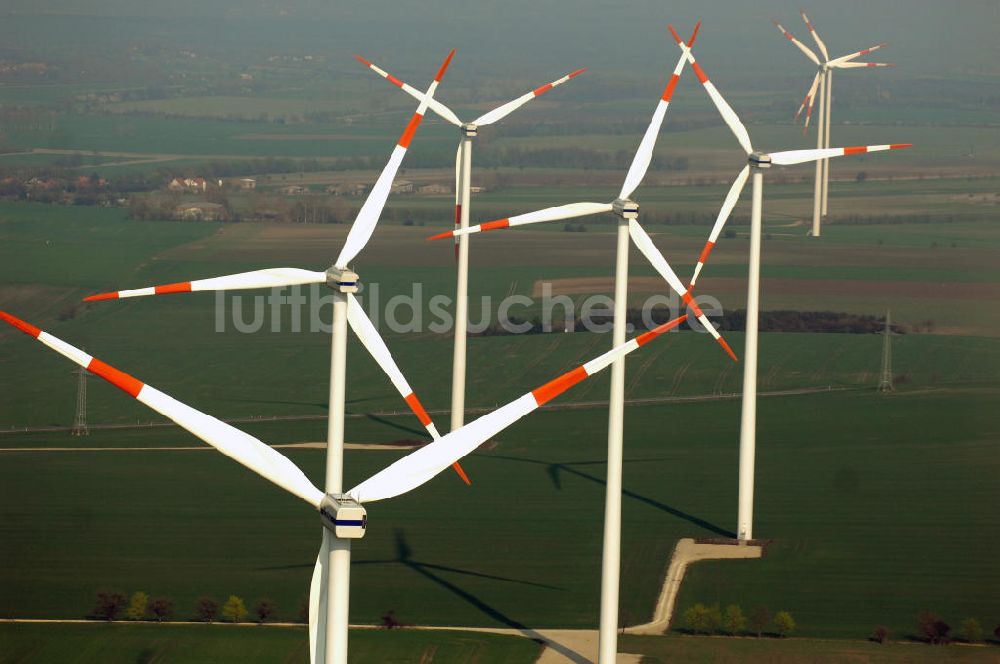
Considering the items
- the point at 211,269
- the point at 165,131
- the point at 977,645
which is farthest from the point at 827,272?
the point at 165,131

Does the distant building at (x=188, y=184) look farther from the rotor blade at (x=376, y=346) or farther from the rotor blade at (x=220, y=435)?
the rotor blade at (x=220, y=435)

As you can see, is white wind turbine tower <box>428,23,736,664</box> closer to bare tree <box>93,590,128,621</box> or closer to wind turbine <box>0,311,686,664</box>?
wind turbine <box>0,311,686,664</box>

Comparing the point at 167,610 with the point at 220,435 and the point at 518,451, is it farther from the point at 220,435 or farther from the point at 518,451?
the point at 518,451

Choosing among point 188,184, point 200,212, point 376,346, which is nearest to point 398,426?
point 376,346

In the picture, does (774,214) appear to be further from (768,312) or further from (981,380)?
(981,380)

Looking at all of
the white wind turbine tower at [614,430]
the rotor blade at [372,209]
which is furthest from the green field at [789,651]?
the rotor blade at [372,209]

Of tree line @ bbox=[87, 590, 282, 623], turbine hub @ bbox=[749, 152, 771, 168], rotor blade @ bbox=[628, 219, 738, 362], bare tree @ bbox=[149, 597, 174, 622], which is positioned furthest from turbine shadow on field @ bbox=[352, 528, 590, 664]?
turbine hub @ bbox=[749, 152, 771, 168]
